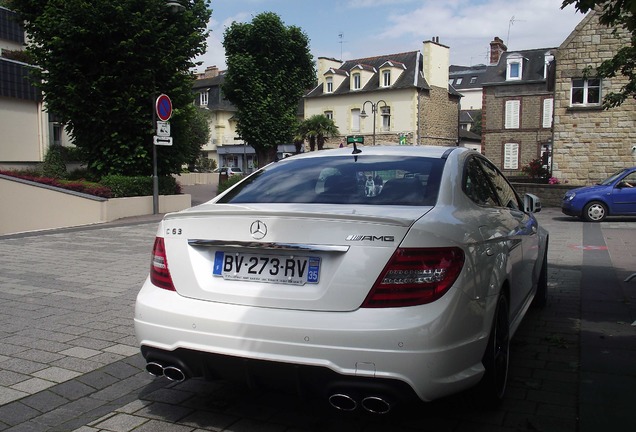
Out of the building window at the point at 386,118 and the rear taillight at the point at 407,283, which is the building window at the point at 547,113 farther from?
the rear taillight at the point at 407,283

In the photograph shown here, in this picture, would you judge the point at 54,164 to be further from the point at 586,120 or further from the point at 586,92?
the point at 586,92

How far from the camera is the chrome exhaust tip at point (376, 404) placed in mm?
2867

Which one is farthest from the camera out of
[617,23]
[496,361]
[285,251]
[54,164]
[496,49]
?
[496,49]

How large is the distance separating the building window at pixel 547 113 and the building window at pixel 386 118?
47.3 feet

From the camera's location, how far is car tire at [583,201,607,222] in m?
17.9

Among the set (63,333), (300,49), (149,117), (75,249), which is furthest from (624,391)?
(300,49)

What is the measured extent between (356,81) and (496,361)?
58.2 m

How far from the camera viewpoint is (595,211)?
17922 mm

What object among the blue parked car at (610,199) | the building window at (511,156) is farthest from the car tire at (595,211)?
the building window at (511,156)

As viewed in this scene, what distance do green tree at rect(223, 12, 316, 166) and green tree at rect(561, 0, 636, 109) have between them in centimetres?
3357

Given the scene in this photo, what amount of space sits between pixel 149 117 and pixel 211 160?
171 feet

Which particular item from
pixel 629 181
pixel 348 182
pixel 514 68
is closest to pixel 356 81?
pixel 514 68

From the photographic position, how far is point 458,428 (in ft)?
11.3

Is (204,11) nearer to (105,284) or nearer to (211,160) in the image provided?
(105,284)
